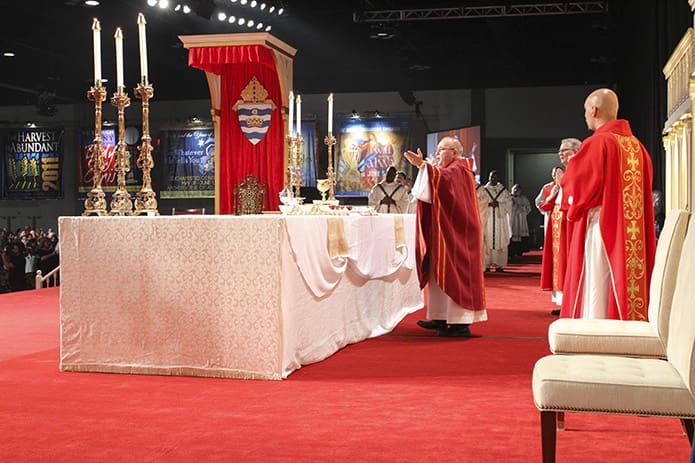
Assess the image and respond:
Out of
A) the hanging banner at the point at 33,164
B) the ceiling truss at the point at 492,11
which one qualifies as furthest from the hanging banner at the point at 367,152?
the hanging banner at the point at 33,164

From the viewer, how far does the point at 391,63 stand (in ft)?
59.8

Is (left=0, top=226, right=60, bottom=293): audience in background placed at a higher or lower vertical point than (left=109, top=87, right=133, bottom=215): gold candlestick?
lower

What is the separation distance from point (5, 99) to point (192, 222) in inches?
718

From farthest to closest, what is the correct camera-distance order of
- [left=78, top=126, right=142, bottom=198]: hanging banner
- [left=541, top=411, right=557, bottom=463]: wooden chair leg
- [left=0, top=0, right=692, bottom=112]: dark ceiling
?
[left=78, top=126, right=142, bottom=198]: hanging banner
[left=0, top=0, right=692, bottom=112]: dark ceiling
[left=541, top=411, right=557, bottom=463]: wooden chair leg

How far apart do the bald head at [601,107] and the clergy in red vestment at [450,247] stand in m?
1.40

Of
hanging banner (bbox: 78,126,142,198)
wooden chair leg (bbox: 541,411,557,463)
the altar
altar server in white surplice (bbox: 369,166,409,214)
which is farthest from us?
hanging banner (bbox: 78,126,142,198)

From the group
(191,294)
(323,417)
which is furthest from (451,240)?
(323,417)

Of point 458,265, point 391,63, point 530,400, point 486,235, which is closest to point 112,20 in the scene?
point 391,63

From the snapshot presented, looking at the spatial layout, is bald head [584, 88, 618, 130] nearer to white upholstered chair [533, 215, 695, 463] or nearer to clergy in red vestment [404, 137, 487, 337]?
clergy in red vestment [404, 137, 487, 337]

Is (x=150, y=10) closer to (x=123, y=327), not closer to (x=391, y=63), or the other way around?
(x=391, y=63)

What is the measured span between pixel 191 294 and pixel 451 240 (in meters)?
2.26

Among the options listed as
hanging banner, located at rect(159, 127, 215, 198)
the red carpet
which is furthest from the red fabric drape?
hanging banner, located at rect(159, 127, 215, 198)

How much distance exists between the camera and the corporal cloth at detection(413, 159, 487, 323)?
6258 millimetres

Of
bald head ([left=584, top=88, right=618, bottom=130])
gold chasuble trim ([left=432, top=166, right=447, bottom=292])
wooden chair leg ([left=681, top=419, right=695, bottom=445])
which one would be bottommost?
wooden chair leg ([left=681, top=419, right=695, bottom=445])
